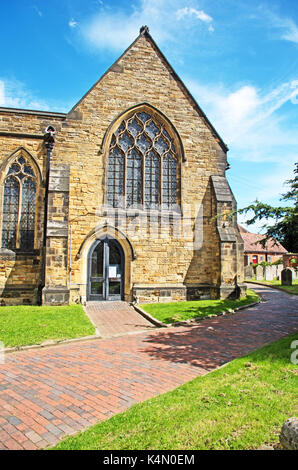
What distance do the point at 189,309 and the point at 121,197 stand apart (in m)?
6.03

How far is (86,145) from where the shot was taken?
14297 mm

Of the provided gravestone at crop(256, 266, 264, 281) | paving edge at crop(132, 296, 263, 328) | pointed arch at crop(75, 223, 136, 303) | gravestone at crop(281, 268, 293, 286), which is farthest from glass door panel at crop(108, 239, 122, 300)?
A: gravestone at crop(256, 266, 264, 281)

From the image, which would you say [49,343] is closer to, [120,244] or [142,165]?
[120,244]

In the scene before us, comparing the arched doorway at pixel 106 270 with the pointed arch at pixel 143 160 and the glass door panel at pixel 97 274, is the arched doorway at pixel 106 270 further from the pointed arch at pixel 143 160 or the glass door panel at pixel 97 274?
the pointed arch at pixel 143 160

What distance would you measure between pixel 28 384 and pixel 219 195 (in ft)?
39.2

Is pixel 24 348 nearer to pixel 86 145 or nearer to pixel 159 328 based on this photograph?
pixel 159 328

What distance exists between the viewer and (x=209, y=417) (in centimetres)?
392

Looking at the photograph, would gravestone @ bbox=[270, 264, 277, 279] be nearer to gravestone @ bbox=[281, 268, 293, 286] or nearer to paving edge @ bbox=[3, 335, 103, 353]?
gravestone @ bbox=[281, 268, 293, 286]

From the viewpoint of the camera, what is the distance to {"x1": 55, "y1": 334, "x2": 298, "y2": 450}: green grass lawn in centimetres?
343

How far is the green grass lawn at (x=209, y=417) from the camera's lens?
3.43 meters

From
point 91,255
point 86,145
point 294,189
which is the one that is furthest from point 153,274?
point 294,189

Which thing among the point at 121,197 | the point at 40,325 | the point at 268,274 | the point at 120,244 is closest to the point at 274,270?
the point at 268,274

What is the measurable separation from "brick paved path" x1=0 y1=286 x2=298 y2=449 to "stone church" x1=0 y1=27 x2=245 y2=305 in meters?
5.21

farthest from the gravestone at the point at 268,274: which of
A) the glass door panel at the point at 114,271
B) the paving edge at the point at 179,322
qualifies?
the glass door panel at the point at 114,271
